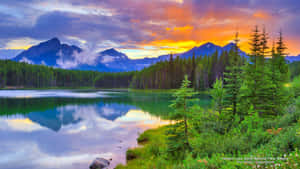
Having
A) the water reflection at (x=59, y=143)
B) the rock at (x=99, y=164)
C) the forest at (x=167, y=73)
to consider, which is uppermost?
the forest at (x=167, y=73)

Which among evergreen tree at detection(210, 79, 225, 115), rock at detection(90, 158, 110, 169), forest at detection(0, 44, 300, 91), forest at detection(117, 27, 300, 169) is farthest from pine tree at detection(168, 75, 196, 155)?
forest at detection(0, 44, 300, 91)

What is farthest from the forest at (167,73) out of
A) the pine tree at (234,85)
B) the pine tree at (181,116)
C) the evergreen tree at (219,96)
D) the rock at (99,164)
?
the rock at (99,164)

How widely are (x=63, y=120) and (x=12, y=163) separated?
18.8m

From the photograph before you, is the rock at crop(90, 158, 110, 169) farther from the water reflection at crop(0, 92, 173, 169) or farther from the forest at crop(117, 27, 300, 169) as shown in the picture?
the forest at crop(117, 27, 300, 169)

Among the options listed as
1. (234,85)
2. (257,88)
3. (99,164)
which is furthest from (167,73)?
(99,164)

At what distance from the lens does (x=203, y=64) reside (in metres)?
117

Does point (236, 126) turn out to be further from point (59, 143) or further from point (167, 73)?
point (167, 73)

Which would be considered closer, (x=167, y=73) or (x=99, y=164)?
(x=99, y=164)

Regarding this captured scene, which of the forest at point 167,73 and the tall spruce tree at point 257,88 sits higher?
the forest at point 167,73

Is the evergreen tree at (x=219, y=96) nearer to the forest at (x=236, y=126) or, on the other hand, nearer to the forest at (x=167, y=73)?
the forest at (x=236, y=126)

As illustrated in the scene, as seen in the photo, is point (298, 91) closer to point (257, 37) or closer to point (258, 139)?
point (257, 37)

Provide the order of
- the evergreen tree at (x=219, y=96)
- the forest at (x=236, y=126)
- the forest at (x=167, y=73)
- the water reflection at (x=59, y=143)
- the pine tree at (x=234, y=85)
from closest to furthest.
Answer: the forest at (x=236, y=126) < the water reflection at (x=59, y=143) < the pine tree at (x=234, y=85) < the evergreen tree at (x=219, y=96) < the forest at (x=167, y=73)

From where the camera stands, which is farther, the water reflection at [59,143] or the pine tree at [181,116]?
the water reflection at [59,143]

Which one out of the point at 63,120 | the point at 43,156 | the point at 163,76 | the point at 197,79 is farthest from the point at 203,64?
the point at 43,156
